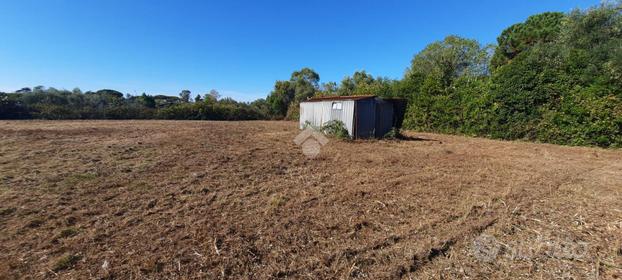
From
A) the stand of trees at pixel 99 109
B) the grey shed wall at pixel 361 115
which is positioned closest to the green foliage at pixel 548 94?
the grey shed wall at pixel 361 115

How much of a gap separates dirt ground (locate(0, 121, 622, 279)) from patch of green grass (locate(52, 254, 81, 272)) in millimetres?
12

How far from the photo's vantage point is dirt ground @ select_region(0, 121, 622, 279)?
184 centimetres

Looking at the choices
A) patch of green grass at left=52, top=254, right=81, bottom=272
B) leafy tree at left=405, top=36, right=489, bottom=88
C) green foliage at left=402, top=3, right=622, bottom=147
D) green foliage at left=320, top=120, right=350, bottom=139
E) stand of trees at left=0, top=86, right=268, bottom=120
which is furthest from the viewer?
leafy tree at left=405, top=36, right=489, bottom=88

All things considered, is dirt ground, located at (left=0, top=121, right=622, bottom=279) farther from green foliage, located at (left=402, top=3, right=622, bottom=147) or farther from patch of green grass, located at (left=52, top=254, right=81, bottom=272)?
green foliage, located at (left=402, top=3, right=622, bottom=147)

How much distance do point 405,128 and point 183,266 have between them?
1337 centimetres

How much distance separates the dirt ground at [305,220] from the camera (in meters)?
1.84

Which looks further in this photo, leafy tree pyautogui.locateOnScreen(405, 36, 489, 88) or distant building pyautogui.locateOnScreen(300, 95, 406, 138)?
leafy tree pyautogui.locateOnScreen(405, 36, 489, 88)

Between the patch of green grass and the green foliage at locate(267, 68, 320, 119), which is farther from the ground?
the green foliage at locate(267, 68, 320, 119)

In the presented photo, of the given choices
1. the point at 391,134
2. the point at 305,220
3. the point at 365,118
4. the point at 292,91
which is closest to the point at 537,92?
the point at 391,134

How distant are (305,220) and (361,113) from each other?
661 centimetres

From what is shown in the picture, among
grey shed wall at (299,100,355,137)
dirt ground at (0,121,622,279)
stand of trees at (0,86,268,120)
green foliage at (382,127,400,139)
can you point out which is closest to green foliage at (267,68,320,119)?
stand of trees at (0,86,268,120)

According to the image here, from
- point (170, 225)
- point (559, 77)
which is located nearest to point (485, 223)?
point (170, 225)

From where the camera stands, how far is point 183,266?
183cm

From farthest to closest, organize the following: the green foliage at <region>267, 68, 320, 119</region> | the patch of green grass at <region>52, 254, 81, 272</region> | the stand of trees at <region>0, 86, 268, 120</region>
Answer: the green foliage at <region>267, 68, 320, 119</region>, the stand of trees at <region>0, 86, 268, 120</region>, the patch of green grass at <region>52, 254, 81, 272</region>
